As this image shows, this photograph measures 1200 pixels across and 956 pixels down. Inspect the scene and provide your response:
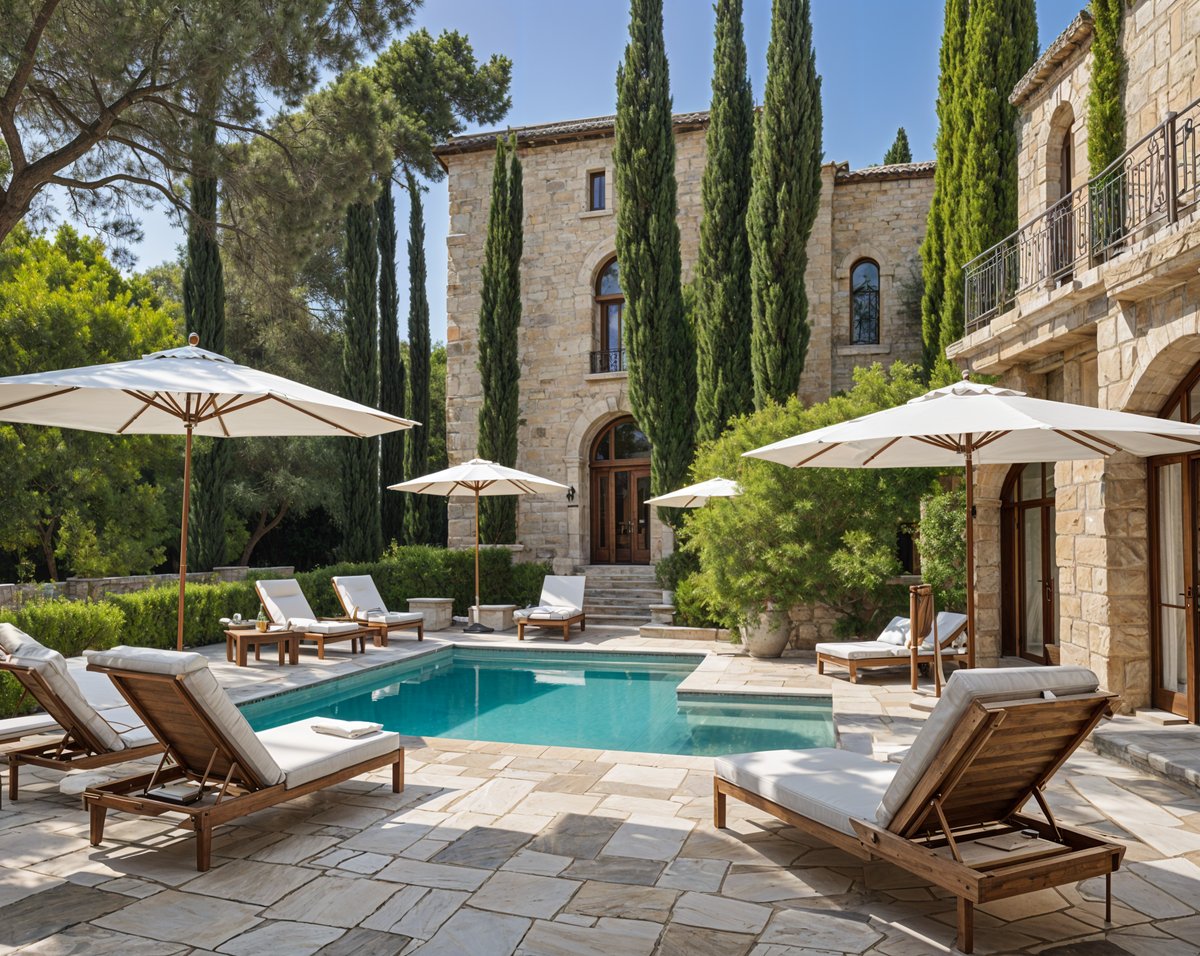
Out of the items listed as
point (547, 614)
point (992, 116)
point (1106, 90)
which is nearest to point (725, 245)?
point (992, 116)

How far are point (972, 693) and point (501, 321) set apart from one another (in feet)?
52.1

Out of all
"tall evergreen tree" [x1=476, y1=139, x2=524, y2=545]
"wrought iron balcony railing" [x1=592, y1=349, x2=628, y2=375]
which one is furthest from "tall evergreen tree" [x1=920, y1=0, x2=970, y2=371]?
"tall evergreen tree" [x1=476, y1=139, x2=524, y2=545]

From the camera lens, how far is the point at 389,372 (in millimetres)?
21641

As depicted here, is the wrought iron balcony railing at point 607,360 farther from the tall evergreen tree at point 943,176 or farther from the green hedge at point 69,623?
the green hedge at point 69,623

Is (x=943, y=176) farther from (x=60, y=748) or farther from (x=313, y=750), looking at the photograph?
(x=60, y=748)

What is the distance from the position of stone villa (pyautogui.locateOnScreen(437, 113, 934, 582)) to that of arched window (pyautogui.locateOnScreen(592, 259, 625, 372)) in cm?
3

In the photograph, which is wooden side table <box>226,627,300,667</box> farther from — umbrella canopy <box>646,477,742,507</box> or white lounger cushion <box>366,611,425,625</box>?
umbrella canopy <box>646,477,742,507</box>

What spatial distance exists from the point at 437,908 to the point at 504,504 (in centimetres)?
1421

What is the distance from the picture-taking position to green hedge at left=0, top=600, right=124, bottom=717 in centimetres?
861

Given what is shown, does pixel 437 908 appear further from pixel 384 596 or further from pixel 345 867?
pixel 384 596

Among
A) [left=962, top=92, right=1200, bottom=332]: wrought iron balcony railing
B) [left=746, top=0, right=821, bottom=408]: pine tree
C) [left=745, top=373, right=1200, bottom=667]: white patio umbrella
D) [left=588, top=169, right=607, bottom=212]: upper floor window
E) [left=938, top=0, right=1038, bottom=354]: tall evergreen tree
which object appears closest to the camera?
[left=745, top=373, right=1200, bottom=667]: white patio umbrella

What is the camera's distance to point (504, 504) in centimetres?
1770

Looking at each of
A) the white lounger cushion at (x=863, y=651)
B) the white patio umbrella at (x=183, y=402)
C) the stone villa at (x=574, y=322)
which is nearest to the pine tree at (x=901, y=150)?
the stone villa at (x=574, y=322)

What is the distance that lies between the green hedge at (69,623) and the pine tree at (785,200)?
10242 millimetres
